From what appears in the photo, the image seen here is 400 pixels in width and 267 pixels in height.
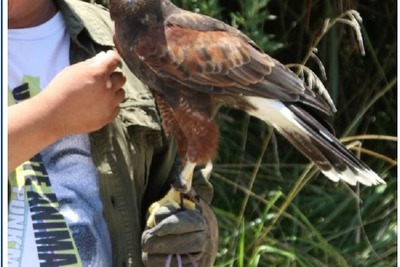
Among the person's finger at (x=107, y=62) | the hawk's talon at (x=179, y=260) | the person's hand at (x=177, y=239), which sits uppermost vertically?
the person's finger at (x=107, y=62)

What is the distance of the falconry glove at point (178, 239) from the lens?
210 cm

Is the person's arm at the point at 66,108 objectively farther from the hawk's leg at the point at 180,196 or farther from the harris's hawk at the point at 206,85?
the hawk's leg at the point at 180,196

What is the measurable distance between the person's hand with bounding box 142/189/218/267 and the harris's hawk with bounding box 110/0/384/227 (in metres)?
0.06

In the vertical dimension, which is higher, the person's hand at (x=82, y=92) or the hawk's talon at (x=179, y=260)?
the person's hand at (x=82, y=92)

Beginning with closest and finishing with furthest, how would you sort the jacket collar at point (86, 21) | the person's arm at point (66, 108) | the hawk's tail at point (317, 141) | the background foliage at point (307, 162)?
the person's arm at point (66, 108), the hawk's tail at point (317, 141), the jacket collar at point (86, 21), the background foliage at point (307, 162)

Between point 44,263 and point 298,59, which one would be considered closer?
point 44,263

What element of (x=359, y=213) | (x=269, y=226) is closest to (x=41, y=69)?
(x=269, y=226)

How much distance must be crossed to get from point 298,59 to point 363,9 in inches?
12.7

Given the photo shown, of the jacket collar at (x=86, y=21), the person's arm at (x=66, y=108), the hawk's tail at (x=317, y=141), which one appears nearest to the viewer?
the person's arm at (x=66, y=108)

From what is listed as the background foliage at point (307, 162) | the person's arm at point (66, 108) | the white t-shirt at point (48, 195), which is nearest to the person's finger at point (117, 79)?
the person's arm at point (66, 108)

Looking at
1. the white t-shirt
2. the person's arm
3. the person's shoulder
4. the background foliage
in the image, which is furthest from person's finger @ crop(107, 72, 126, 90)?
the background foliage

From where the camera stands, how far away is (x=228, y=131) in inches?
149

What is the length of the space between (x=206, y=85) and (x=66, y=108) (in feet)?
0.92

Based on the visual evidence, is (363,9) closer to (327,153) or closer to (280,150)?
(280,150)
